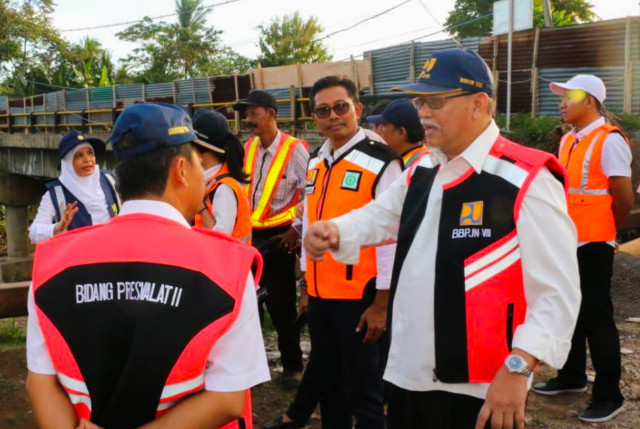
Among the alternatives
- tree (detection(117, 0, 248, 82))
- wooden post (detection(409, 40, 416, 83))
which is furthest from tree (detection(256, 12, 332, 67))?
wooden post (detection(409, 40, 416, 83))

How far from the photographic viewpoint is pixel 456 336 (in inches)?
87.3

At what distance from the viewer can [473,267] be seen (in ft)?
7.17

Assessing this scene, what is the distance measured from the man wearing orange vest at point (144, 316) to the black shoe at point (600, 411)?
3241 millimetres

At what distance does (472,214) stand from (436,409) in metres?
0.70

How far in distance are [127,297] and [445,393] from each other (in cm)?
122

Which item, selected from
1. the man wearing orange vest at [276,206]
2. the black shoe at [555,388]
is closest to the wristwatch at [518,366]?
the man wearing orange vest at [276,206]

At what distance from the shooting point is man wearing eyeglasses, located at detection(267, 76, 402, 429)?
11.5 ft

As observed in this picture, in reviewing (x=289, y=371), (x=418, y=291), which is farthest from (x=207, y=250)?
(x=289, y=371)

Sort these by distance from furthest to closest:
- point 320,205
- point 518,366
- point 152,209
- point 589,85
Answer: point 589,85
point 320,205
point 518,366
point 152,209

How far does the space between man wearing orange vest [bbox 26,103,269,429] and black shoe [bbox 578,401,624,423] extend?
3.24 meters

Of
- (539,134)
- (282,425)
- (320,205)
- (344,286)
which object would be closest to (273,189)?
(320,205)

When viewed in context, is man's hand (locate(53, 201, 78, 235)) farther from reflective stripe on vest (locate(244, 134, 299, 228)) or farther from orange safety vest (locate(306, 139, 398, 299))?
orange safety vest (locate(306, 139, 398, 299))

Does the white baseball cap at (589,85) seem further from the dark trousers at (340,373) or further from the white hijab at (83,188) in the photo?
the white hijab at (83,188)

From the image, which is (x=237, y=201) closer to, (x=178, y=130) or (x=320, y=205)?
(x=320, y=205)
